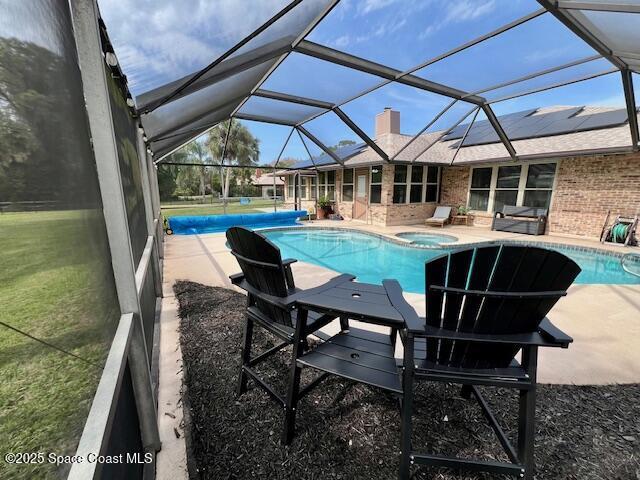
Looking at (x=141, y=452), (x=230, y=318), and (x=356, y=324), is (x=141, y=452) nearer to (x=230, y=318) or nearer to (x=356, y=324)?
(x=230, y=318)

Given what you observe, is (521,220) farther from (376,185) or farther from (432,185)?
(376,185)

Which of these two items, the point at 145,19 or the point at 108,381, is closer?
the point at 108,381

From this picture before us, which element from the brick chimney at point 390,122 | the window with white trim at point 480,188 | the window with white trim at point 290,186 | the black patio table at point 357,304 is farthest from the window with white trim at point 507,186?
the window with white trim at point 290,186

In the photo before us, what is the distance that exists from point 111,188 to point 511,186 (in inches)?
493

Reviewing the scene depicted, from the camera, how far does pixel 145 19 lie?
163cm

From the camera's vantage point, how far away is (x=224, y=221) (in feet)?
42.3

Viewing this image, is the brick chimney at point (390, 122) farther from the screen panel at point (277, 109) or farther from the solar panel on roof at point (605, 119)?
the solar panel on roof at point (605, 119)

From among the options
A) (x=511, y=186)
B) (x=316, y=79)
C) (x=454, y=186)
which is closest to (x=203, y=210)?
(x=454, y=186)

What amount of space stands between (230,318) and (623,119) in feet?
38.9

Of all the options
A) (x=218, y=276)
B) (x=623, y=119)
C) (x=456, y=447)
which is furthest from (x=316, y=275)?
(x=623, y=119)

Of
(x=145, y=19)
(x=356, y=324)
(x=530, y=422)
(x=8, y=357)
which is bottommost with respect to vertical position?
(x=356, y=324)

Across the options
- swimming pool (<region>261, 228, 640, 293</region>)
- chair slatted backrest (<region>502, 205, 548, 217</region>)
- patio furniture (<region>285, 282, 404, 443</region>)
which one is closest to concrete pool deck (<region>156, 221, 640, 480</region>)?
patio furniture (<region>285, 282, 404, 443</region>)

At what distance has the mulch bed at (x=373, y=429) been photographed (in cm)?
156

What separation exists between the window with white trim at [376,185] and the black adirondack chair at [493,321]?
10846mm
